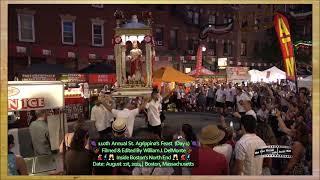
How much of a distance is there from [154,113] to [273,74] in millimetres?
1418

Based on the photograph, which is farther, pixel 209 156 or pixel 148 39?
pixel 148 39

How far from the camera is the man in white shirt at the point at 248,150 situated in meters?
6.97

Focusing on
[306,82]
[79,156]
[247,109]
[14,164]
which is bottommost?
[14,164]

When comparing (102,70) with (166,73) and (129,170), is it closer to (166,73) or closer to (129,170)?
(166,73)

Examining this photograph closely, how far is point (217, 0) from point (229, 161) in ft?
5.89

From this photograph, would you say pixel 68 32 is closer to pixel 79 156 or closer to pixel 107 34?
pixel 107 34

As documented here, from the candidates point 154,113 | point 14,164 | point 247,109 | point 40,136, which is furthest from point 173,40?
point 14,164

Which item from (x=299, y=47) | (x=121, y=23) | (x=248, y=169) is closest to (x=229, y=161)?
(x=248, y=169)

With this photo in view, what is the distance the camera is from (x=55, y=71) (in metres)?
7.10

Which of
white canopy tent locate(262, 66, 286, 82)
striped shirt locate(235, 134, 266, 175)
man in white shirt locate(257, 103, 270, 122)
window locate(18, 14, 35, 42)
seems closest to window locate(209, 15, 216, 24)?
white canopy tent locate(262, 66, 286, 82)

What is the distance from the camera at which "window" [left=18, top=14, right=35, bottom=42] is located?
7.05 metres

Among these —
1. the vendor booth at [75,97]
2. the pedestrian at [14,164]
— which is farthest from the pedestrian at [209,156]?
the pedestrian at [14,164]

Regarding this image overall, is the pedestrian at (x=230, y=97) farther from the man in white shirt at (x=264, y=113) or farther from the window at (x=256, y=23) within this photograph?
the window at (x=256, y=23)

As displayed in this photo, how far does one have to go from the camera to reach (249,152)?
698cm
